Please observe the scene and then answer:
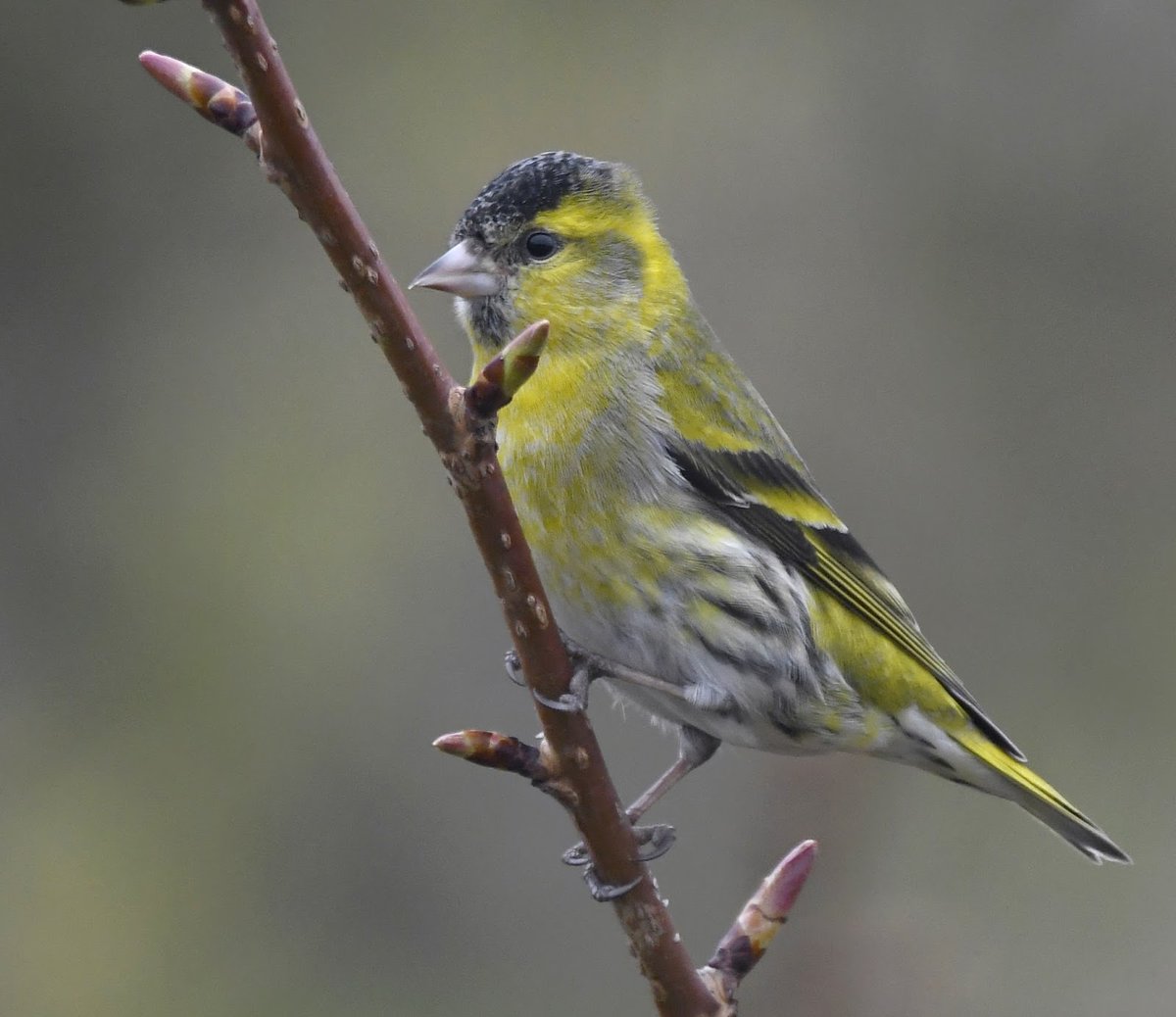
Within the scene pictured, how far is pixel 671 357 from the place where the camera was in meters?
4.20

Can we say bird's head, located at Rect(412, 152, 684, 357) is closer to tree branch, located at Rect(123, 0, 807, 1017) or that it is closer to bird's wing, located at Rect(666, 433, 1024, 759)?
bird's wing, located at Rect(666, 433, 1024, 759)

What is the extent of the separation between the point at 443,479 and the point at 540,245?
3.66 m

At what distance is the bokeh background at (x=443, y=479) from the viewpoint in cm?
698

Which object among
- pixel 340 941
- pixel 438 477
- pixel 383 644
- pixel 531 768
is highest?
pixel 531 768

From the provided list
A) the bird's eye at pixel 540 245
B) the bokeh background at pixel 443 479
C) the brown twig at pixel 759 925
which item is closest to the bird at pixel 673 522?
the bird's eye at pixel 540 245

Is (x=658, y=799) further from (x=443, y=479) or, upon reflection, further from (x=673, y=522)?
(x=443, y=479)

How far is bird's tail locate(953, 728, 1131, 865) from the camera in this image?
13.5 feet

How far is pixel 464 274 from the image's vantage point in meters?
3.85

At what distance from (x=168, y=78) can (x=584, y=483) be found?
1856 mm

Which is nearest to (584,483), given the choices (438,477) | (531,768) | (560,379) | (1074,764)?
(560,379)

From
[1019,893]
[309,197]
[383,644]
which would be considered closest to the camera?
[309,197]

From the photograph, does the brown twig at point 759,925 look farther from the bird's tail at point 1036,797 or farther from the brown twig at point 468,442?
the bird's tail at point 1036,797

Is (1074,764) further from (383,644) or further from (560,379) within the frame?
(560,379)

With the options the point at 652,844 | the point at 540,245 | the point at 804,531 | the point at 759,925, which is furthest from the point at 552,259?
the point at 759,925
